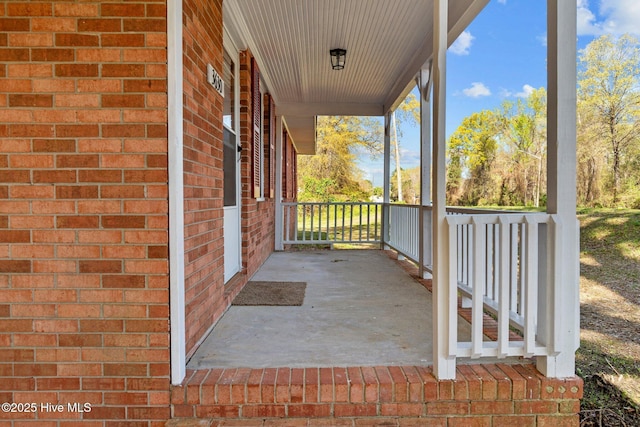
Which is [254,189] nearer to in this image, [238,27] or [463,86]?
[238,27]

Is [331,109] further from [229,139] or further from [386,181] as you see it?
[229,139]

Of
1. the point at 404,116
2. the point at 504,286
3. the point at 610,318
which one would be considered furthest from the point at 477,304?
the point at 404,116

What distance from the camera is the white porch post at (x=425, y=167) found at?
13.3ft

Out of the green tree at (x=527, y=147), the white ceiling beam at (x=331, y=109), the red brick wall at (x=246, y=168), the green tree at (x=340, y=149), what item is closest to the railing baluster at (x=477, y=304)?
the red brick wall at (x=246, y=168)

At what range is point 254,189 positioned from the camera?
4.11 meters

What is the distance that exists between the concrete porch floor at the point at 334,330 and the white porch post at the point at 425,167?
36 cm

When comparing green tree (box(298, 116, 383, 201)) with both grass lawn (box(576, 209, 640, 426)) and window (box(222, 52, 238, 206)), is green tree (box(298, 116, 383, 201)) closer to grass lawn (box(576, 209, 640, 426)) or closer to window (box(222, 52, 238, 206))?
grass lawn (box(576, 209, 640, 426))

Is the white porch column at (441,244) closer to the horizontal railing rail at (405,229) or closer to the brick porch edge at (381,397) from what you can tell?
the brick porch edge at (381,397)

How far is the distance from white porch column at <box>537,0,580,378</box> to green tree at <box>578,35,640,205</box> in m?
10.8

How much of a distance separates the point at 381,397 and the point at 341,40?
133 inches

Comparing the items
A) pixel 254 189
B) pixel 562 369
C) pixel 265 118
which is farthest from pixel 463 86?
pixel 562 369

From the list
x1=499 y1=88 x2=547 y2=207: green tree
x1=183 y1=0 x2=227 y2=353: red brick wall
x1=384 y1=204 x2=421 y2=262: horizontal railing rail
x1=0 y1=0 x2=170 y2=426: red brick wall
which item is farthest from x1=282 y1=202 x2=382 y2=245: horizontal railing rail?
x1=499 y1=88 x2=547 y2=207: green tree

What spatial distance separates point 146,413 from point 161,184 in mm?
1056

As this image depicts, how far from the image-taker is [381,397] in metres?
1.72
